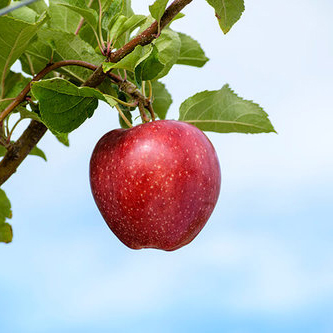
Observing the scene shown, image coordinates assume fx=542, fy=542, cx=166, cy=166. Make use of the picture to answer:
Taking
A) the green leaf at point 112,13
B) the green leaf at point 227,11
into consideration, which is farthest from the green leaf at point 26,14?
the green leaf at point 227,11

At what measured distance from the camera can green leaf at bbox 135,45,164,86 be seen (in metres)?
0.52

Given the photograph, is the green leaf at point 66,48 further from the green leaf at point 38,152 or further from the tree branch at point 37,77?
the green leaf at point 38,152

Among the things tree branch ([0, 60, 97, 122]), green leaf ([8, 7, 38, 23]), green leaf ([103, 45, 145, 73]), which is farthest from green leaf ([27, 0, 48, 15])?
green leaf ([103, 45, 145, 73])

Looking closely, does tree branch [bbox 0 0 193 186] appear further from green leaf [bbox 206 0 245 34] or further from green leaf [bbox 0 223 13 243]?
green leaf [bbox 0 223 13 243]

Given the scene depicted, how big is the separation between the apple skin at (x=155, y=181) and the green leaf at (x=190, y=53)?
17 centimetres

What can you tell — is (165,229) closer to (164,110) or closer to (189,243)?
→ (189,243)

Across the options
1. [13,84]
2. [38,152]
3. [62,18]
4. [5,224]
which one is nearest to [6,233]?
[5,224]

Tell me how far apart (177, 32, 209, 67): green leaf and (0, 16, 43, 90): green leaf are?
0.23 metres

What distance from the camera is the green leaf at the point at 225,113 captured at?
65 centimetres

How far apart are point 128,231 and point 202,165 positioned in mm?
111

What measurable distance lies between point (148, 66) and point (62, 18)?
0.66 ft

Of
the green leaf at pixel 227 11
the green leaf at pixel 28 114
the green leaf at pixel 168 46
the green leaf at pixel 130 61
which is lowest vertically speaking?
the green leaf at pixel 28 114

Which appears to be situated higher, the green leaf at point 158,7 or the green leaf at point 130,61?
the green leaf at point 158,7

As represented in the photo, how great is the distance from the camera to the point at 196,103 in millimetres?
666
